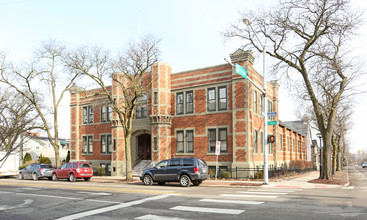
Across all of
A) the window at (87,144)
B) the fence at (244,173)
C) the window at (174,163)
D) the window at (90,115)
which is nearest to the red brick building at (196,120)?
the fence at (244,173)

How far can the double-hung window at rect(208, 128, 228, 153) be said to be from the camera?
27216 mm

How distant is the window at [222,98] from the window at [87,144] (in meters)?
16.8

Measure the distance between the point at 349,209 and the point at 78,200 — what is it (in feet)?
32.2

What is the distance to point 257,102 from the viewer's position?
28953mm

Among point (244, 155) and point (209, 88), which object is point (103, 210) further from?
point (209, 88)

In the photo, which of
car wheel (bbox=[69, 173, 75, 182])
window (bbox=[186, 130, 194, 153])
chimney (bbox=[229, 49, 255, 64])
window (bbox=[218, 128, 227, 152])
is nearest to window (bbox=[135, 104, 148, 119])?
window (bbox=[186, 130, 194, 153])

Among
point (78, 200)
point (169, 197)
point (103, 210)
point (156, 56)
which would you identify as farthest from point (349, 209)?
point (156, 56)

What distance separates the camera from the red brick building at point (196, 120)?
26328 mm

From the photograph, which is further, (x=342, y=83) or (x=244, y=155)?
(x=244, y=155)

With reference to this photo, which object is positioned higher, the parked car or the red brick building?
the red brick building

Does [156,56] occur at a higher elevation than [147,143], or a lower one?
higher

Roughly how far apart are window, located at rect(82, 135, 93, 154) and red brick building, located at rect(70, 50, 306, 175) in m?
1.89

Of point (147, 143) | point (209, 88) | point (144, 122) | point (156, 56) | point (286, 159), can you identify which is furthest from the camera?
point (286, 159)

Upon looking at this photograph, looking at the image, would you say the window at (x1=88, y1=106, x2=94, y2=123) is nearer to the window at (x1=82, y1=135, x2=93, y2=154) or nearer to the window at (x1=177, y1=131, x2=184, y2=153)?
the window at (x1=82, y1=135, x2=93, y2=154)
